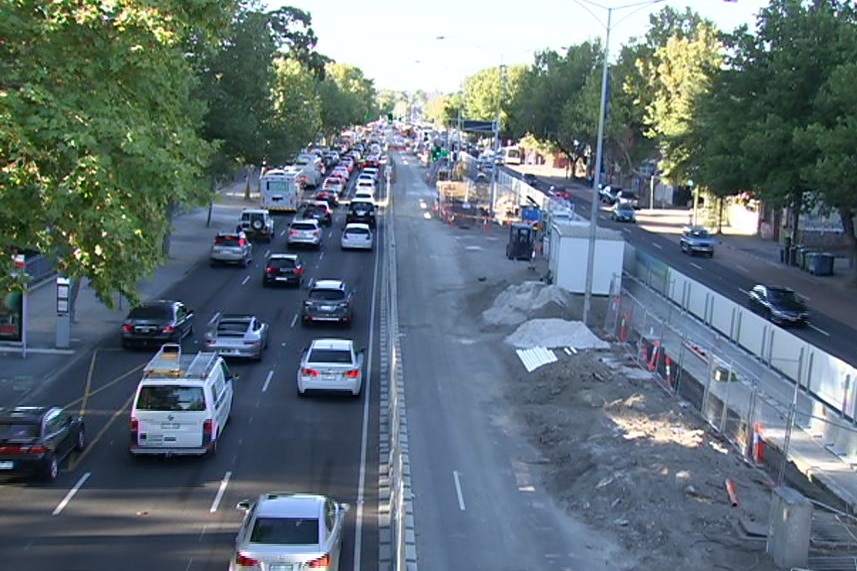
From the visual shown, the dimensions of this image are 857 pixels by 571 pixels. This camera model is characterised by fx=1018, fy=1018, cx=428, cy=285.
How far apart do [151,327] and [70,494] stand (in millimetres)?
11867

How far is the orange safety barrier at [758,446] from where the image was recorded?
64.9 feet

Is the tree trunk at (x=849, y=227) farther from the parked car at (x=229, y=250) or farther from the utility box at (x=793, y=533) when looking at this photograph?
the utility box at (x=793, y=533)

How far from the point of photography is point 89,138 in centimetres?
1184

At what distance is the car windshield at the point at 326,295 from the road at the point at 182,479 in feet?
12.8

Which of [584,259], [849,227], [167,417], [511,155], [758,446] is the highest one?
[511,155]

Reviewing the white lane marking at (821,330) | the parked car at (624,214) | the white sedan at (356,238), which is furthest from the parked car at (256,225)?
the parked car at (624,214)

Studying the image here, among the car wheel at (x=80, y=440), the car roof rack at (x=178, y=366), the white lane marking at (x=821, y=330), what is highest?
the car roof rack at (x=178, y=366)

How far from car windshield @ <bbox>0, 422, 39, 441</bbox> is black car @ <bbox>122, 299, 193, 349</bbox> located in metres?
11.0

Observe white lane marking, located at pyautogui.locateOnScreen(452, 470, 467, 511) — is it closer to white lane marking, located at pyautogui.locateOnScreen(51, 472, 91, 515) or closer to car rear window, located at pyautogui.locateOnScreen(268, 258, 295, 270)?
white lane marking, located at pyautogui.locateOnScreen(51, 472, 91, 515)

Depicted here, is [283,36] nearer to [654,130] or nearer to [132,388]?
[654,130]

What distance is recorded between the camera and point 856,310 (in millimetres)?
40625

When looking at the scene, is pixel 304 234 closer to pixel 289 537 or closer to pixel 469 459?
pixel 469 459

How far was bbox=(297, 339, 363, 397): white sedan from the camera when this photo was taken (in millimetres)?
23609

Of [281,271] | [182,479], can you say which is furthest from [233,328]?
[281,271]
